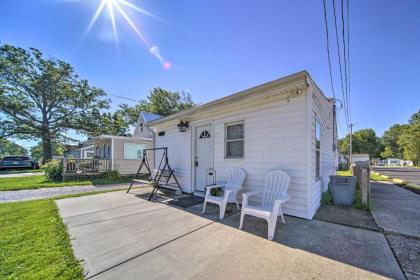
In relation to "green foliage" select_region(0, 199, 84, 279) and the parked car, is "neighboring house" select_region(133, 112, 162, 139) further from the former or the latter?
"green foliage" select_region(0, 199, 84, 279)

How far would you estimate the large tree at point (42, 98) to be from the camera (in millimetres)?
17078

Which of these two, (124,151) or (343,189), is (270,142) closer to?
(343,189)

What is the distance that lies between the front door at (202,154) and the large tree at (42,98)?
19061mm

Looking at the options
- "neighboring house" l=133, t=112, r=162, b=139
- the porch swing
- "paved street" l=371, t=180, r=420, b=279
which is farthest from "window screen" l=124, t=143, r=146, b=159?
"paved street" l=371, t=180, r=420, b=279

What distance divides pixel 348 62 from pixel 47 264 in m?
10.2

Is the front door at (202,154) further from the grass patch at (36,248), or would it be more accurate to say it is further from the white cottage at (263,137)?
the grass patch at (36,248)

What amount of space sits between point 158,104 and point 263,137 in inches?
870

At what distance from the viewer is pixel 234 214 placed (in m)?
4.16

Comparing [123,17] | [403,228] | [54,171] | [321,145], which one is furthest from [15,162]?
[403,228]

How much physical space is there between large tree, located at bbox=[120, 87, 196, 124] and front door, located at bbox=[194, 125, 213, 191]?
62.2 ft

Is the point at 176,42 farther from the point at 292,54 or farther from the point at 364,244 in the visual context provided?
the point at 364,244

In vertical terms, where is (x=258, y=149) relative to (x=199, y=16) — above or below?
below

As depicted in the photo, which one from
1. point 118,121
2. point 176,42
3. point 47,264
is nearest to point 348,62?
point 176,42

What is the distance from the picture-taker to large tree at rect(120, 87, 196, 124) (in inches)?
960
